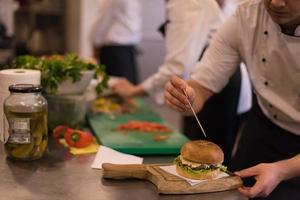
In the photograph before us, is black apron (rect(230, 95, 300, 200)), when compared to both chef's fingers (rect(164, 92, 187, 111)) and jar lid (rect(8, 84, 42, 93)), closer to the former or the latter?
chef's fingers (rect(164, 92, 187, 111))

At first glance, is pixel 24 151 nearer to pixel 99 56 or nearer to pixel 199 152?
pixel 199 152

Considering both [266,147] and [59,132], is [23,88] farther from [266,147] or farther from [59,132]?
[266,147]

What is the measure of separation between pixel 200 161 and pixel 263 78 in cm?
45

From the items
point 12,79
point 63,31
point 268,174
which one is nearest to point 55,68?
point 12,79

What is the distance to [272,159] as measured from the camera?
58.5 inches

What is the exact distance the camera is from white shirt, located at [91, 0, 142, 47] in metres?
3.39

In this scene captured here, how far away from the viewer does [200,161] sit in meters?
1.11

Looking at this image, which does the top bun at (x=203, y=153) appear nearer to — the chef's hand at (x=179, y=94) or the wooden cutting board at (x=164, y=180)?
the wooden cutting board at (x=164, y=180)

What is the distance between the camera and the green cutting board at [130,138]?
56.9 inches

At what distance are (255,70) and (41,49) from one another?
2957 mm

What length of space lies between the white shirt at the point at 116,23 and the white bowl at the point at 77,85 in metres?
1.75

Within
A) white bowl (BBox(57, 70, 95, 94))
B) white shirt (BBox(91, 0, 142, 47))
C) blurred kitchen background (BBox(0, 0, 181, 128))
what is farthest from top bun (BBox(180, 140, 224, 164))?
blurred kitchen background (BBox(0, 0, 181, 128))

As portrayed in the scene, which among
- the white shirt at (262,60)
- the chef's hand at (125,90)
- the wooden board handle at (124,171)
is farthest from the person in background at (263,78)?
the chef's hand at (125,90)

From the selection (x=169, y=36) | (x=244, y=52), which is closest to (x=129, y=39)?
(x=169, y=36)
